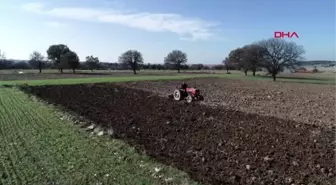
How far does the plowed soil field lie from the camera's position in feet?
23.5

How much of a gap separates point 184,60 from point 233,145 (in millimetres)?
100515

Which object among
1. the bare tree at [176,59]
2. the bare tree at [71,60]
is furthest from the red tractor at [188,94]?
the bare tree at [176,59]

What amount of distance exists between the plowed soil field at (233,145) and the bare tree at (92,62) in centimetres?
9938

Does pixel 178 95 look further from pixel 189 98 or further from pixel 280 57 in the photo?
pixel 280 57

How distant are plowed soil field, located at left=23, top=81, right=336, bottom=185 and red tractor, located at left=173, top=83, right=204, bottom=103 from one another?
5449mm

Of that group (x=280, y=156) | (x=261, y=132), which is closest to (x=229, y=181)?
(x=280, y=156)

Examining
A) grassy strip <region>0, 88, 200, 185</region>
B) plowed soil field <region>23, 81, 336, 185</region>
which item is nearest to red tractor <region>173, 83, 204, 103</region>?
plowed soil field <region>23, 81, 336, 185</region>

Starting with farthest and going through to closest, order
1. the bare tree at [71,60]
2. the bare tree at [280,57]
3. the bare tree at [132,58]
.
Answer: the bare tree at [132,58], the bare tree at [71,60], the bare tree at [280,57]

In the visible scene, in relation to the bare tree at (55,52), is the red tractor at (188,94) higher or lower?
lower

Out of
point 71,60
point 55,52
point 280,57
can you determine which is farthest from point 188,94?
point 55,52

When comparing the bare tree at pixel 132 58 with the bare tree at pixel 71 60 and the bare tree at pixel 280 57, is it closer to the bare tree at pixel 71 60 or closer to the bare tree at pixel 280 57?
the bare tree at pixel 71 60

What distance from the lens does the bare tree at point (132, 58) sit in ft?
318

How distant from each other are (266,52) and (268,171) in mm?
58759

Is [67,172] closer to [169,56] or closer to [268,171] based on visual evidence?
[268,171]
